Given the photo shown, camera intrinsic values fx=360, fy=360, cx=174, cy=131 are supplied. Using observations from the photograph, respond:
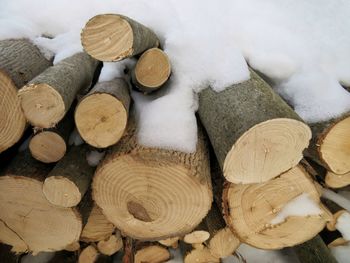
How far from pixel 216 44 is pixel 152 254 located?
1.31 m

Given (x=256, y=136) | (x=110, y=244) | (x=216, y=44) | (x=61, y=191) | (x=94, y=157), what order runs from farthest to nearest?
(x=110, y=244), (x=216, y=44), (x=94, y=157), (x=61, y=191), (x=256, y=136)

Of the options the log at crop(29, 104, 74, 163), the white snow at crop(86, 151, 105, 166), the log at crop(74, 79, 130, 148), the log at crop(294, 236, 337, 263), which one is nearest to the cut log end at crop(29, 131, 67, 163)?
the log at crop(29, 104, 74, 163)

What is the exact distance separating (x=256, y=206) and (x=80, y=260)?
1199 mm

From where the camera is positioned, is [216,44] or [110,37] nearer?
[110,37]

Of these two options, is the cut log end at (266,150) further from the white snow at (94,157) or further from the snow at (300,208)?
the white snow at (94,157)

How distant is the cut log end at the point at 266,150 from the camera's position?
54.5 inches

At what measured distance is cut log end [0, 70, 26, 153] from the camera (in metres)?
1.62

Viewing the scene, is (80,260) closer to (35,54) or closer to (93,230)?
(93,230)

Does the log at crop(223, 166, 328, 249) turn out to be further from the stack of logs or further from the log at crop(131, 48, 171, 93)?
the log at crop(131, 48, 171, 93)

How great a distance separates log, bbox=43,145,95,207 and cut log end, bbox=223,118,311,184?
2.28 feet

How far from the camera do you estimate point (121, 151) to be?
1.56 meters

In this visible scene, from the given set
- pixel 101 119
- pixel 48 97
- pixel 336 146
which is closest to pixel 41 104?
pixel 48 97

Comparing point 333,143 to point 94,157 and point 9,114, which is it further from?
point 9,114

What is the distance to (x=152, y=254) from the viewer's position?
223cm
